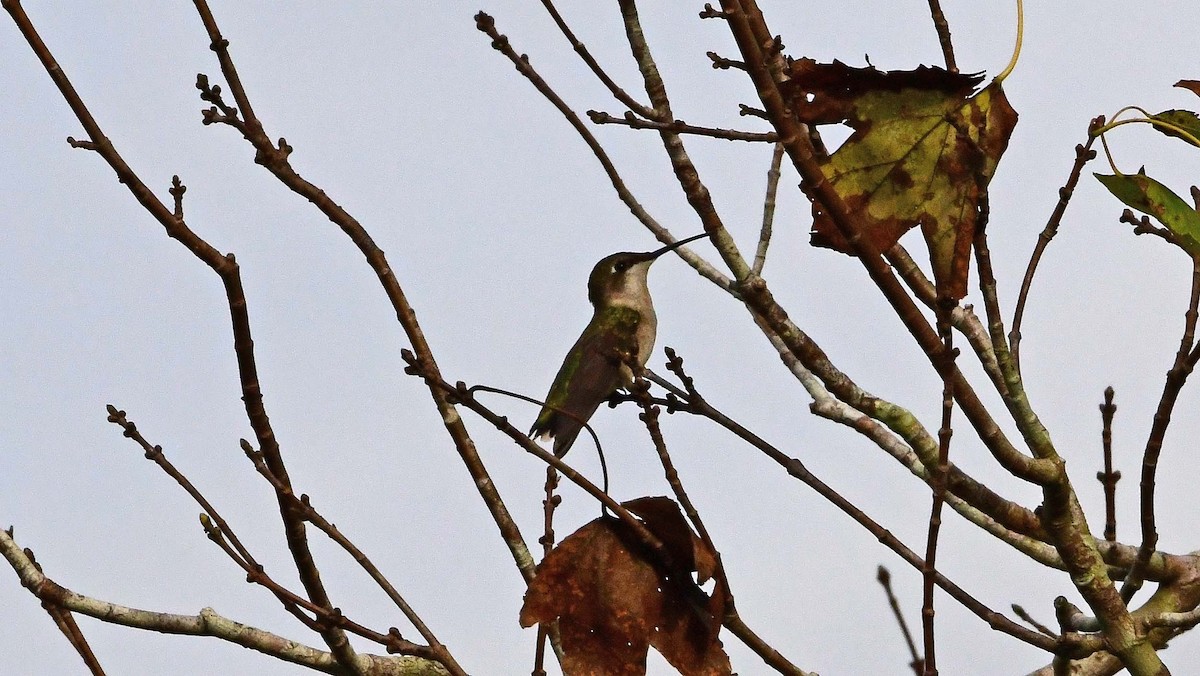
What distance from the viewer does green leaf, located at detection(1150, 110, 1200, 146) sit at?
277 cm

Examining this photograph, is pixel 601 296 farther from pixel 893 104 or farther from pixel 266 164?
pixel 893 104

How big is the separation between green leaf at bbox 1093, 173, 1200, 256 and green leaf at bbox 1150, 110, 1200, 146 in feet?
0.45

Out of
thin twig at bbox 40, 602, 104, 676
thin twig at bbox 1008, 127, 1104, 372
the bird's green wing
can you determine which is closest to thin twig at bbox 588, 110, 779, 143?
thin twig at bbox 1008, 127, 1104, 372

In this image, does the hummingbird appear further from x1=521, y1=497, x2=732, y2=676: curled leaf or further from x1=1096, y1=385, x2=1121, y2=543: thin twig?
x1=521, y1=497, x2=732, y2=676: curled leaf

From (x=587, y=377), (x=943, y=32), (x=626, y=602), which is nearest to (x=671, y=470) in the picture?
(x=626, y=602)

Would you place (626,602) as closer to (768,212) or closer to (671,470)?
(671,470)

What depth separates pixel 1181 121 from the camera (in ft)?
9.22

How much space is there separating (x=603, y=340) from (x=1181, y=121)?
590 cm

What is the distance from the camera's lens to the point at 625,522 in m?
2.63

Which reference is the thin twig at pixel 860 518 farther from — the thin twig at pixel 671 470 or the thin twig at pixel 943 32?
the thin twig at pixel 943 32

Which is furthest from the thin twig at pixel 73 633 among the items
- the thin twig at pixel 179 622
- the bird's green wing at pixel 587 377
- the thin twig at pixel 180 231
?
the bird's green wing at pixel 587 377

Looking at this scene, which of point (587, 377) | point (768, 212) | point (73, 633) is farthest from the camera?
point (587, 377)

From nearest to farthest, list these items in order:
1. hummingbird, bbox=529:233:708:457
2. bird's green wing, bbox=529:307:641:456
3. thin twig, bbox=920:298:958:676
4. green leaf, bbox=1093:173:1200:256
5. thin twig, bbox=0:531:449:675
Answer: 1. thin twig, bbox=920:298:958:676
2. green leaf, bbox=1093:173:1200:256
3. thin twig, bbox=0:531:449:675
4. bird's green wing, bbox=529:307:641:456
5. hummingbird, bbox=529:233:708:457

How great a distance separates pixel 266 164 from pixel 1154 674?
271 centimetres
